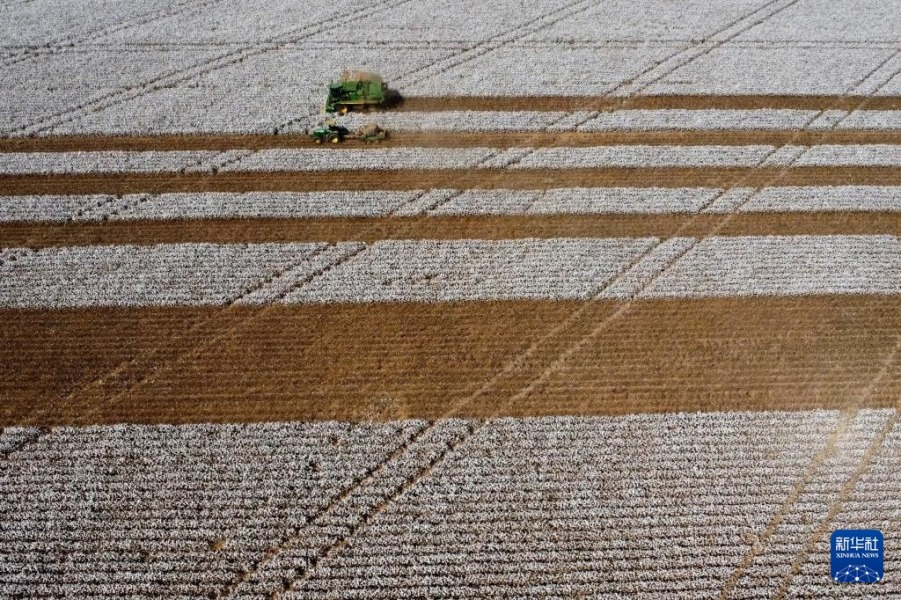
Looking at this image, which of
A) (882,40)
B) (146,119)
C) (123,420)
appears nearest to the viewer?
(123,420)

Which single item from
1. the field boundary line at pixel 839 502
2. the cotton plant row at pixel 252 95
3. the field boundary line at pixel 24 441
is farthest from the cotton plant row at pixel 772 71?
the field boundary line at pixel 24 441

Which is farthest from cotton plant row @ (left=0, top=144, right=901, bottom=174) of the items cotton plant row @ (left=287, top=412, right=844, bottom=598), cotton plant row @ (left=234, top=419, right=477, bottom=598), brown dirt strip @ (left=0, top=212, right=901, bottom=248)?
cotton plant row @ (left=234, top=419, right=477, bottom=598)

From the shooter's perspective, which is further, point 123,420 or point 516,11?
point 516,11

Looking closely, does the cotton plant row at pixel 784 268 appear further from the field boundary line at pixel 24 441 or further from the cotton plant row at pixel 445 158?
the field boundary line at pixel 24 441

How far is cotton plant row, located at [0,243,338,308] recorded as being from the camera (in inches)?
604

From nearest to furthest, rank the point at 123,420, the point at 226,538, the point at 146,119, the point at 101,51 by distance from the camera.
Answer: the point at 226,538, the point at 123,420, the point at 146,119, the point at 101,51

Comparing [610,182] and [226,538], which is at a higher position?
[610,182]

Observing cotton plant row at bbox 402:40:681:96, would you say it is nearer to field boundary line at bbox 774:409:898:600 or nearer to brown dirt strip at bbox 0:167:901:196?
brown dirt strip at bbox 0:167:901:196

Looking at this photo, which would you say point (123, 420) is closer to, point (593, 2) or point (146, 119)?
point (146, 119)

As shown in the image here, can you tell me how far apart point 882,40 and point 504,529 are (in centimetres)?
2790

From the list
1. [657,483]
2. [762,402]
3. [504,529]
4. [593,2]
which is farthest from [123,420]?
[593,2]

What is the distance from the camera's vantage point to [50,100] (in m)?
21.7

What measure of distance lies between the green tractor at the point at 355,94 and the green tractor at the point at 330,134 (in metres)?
1.27

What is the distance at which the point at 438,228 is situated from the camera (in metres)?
17.5
